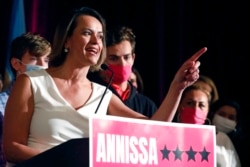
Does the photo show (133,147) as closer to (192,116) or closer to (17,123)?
(17,123)

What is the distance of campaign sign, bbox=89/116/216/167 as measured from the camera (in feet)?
5.07

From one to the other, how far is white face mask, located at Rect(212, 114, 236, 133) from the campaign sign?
174 centimetres

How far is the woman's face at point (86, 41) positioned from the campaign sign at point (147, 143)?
365 millimetres

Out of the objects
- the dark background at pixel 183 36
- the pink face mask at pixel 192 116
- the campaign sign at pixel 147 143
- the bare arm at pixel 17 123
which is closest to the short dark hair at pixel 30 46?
the pink face mask at pixel 192 116

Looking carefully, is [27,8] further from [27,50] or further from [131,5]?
[27,50]

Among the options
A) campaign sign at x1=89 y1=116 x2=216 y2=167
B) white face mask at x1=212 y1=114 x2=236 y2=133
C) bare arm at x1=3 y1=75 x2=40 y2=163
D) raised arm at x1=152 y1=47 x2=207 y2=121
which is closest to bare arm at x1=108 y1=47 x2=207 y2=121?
raised arm at x1=152 y1=47 x2=207 y2=121

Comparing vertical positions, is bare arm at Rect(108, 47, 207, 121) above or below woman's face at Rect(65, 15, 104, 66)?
below

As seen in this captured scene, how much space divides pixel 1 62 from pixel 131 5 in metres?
1.00

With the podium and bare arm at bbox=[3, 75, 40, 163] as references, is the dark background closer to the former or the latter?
bare arm at bbox=[3, 75, 40, 163]

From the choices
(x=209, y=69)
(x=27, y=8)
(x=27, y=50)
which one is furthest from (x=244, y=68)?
(x=27, y=50)

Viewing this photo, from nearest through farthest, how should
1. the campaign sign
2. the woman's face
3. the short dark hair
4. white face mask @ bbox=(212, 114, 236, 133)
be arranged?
the campaign sign < the woman's face < the short dark hair < white face mask @ bbox=(212, 114, 236, 133)

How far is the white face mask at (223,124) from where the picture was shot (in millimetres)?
3502

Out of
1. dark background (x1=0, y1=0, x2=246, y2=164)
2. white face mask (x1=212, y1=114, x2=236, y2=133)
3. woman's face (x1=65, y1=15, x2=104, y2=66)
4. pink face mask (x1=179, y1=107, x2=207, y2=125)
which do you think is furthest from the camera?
dark background (x1=0, y1=0, x2=246, y2=164)

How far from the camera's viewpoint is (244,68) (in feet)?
14.9
